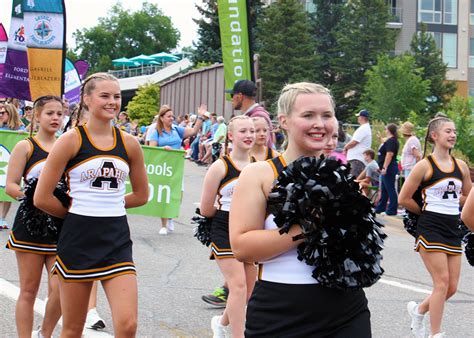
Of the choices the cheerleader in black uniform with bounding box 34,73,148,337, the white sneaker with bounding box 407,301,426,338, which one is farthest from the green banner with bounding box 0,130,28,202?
the cheerleader in black uniform with bounding box 34,73,148,337

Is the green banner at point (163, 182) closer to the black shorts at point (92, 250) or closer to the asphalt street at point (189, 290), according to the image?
the asphalt street at point (189, 290)

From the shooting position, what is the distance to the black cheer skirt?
17.5ft

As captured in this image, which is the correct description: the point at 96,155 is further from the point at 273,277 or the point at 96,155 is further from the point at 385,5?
the point at 385,5

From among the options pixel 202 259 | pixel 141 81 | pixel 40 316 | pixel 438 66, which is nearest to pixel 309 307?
pixel 40 316

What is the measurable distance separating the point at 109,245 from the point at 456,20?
53.3 m

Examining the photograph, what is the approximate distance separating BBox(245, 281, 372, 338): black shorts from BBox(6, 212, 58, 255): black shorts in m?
2.59

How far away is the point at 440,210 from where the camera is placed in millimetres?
6469

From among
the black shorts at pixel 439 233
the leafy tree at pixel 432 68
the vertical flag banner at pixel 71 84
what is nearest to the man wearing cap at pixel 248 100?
the black shorts at pixel 439 233

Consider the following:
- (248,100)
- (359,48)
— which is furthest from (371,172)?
(359,48)

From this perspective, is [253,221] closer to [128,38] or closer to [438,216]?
[438,216]

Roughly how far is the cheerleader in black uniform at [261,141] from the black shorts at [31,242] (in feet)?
5.73

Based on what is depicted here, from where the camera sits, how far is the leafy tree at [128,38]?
4811 inches

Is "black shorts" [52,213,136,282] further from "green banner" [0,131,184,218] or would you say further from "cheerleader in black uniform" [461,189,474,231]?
"green banner" [0,131,184,218]

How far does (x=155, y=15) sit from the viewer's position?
413ft
